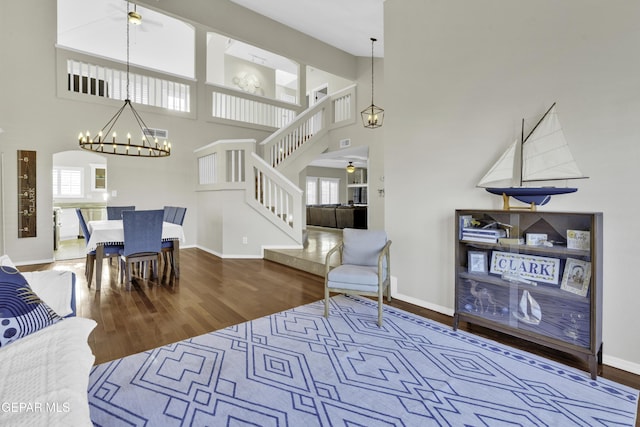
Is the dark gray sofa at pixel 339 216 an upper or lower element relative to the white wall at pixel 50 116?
lower

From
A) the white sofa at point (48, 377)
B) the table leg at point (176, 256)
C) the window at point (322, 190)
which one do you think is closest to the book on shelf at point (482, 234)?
the white sofa at point (48, 377)

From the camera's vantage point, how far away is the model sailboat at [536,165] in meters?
2.24

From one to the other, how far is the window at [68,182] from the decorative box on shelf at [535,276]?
29.8 feet

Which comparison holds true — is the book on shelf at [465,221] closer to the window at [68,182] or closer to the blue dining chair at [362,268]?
the blue dining chair at [362,268]

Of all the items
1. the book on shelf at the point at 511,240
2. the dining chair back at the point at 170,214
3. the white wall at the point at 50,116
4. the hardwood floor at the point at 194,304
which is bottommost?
the hardwood floor at the point at 194,304

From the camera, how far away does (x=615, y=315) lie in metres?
2.14

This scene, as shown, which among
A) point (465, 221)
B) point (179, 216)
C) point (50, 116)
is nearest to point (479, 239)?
point (465, 221)

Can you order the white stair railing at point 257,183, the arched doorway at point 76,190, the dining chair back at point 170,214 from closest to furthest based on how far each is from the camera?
the dining chair back at point 170,214 → the white stair railing at point 257,183 → the arched doorway at point 76,190

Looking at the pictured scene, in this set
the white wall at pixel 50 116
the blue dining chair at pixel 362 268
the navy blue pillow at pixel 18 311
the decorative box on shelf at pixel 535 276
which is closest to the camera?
the navy blue pillow at pixel 18 311

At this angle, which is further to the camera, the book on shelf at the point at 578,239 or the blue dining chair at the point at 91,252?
the blue dining chair at the point at 91,252

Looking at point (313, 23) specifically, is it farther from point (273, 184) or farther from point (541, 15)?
point (541, 15)

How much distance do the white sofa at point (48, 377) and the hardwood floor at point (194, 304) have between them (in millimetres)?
1108

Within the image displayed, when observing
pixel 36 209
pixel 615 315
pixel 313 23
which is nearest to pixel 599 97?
pixel 615 315

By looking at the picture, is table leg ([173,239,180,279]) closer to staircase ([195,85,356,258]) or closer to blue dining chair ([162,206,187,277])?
blue dining chair ([162,206,187,277])
